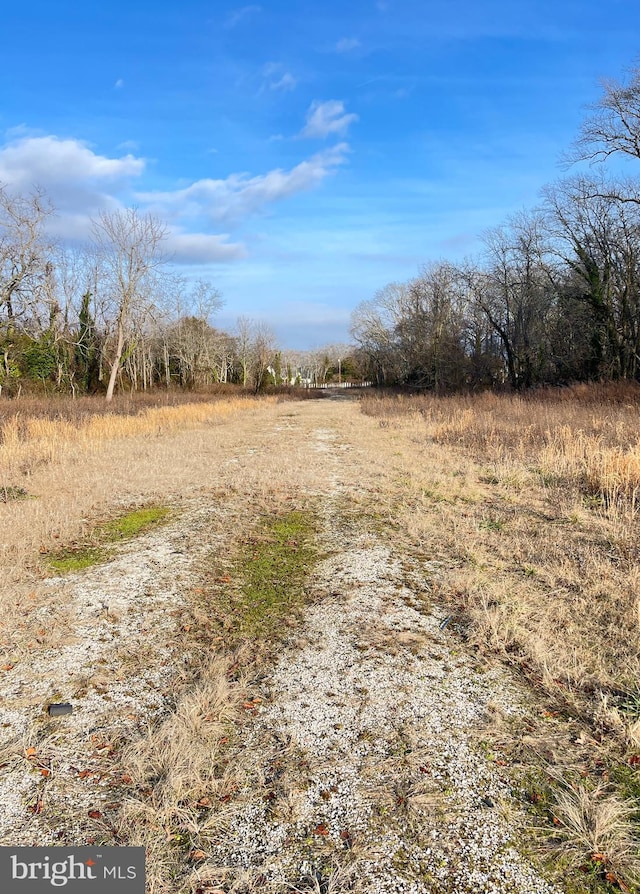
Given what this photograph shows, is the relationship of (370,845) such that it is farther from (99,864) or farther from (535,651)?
(535,651)

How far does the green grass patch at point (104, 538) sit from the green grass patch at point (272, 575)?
1.64 m

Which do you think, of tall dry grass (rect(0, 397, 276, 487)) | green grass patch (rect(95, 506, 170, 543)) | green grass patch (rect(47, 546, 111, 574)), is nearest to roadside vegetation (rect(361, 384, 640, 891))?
green grass patch (rect(95, 506, 170, 543))

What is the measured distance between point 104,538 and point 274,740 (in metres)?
4.21

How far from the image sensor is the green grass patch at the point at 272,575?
156 inches

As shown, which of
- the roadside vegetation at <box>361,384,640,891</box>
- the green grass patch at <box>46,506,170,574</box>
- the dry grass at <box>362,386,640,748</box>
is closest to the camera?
the roadside vegetation at <box>361,384,640,891</box>

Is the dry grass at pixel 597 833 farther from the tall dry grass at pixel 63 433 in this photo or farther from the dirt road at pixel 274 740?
the tall dry grass at pixel 63 433

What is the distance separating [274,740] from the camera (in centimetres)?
260

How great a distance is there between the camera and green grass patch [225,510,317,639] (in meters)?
3.97

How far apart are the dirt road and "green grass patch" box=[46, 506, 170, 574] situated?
1.18 feet

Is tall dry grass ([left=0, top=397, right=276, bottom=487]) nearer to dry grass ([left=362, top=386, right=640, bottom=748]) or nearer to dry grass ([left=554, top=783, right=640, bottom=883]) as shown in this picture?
dry grass ([left=362, top=386, right=640, bottom=748])

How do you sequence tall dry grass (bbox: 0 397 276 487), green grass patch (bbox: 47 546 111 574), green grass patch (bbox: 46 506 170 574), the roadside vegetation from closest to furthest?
the roadside vegetation
green grass patch (bbox: 47 546 111 574)
green grass patch (bbox: 46 506 170 574)
tall dry grass (bbox: 0 397 276 487)

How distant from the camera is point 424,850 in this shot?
6.40ft

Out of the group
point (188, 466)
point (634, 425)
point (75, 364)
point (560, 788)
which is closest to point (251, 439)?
point (188, 466)

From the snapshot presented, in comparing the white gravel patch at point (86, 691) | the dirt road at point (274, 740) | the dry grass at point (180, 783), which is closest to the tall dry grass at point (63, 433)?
the white gravel patch at point (86, 691)
